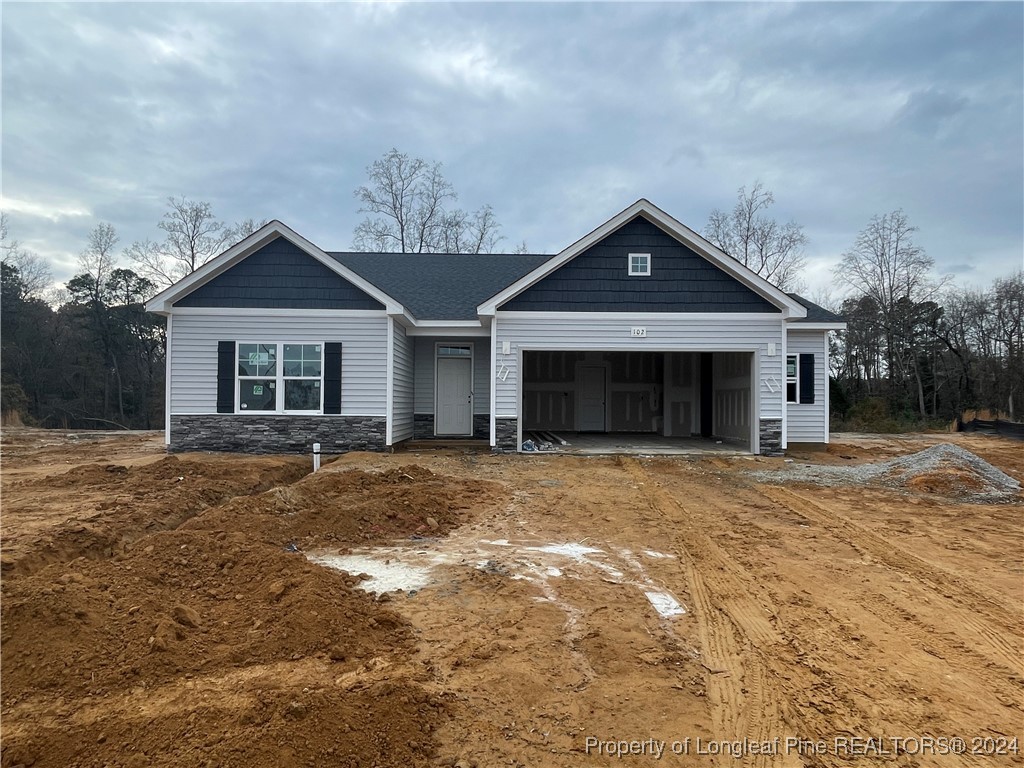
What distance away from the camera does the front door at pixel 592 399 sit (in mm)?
19172

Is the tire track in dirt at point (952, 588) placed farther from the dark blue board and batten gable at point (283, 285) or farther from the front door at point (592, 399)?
the front door at point (592, 399)

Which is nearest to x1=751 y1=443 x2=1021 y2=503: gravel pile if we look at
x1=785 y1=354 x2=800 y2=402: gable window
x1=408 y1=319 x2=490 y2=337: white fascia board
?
x1=785 y1=354 x2=800 y2=402: gable window

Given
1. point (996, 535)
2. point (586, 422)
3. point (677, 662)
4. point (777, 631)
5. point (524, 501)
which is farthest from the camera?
point (586, 422)

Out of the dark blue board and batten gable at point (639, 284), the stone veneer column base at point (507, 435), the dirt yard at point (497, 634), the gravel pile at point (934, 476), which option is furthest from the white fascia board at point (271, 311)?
the gravel pile at point (934, 476)

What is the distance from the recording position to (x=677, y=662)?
3.39 meters

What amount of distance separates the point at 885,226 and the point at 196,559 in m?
37.1

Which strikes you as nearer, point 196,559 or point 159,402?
point 196,559

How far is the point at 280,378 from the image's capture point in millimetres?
12648

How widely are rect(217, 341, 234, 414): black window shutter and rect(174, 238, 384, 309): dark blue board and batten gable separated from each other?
1.08 meters

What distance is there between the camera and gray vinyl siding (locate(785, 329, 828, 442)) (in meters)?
14.4

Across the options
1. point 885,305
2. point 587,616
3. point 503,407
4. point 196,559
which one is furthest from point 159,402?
point 885,305

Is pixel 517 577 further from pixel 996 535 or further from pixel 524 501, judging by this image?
pixel 996 535

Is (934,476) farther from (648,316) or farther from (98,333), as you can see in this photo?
(98,333)

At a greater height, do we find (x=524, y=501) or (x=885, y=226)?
(x=885, y=226)
